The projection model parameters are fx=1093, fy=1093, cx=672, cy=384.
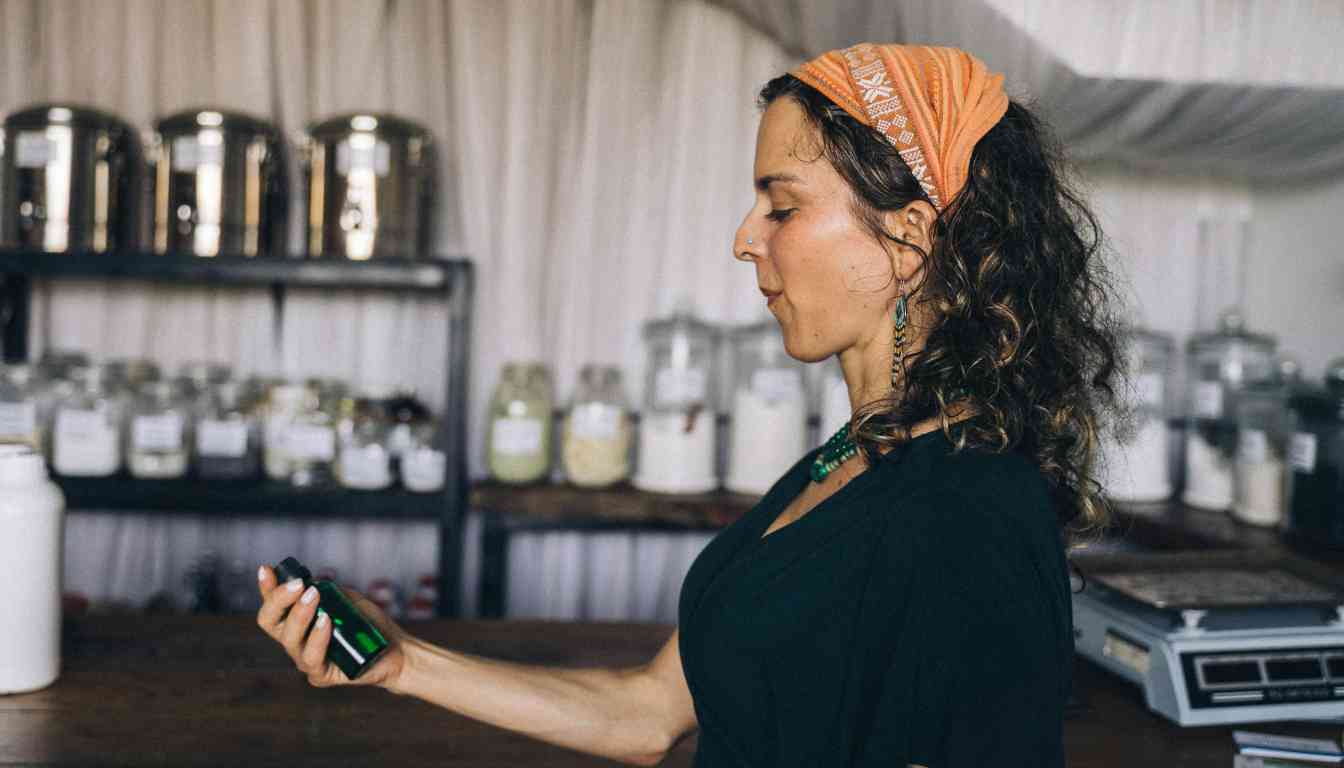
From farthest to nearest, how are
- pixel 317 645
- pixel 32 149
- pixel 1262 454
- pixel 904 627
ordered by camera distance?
pixel 32 149 < pixel 1262 454 < pixel 317 645 < pixel 904 627

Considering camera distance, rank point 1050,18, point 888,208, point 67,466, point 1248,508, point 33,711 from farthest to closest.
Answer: point 67,466, point 1248,508, point 1050,18, point 33,711, point 888,208

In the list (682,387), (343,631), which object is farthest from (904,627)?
(682,387)

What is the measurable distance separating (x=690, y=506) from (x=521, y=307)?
650 mm

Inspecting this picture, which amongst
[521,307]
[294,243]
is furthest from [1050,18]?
[294,243]

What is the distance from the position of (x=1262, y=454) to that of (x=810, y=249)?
4.52 feet

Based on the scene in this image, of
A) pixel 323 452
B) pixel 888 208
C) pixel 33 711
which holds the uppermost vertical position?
pixel 888 208

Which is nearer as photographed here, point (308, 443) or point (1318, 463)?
point (1318, 463)

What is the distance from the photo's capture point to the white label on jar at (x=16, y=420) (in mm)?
2094

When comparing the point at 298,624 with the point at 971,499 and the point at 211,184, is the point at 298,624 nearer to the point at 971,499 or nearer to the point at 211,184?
the point at 971,499

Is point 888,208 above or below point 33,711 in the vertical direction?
above

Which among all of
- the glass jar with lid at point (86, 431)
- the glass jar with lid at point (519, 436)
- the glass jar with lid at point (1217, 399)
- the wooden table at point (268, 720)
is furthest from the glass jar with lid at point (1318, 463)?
the glass jar with lid at point (86, 431)

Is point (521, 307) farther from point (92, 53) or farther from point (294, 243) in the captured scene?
point (92, 53)

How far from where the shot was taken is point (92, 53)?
2428 millimetres

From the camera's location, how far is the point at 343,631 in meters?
0.98
